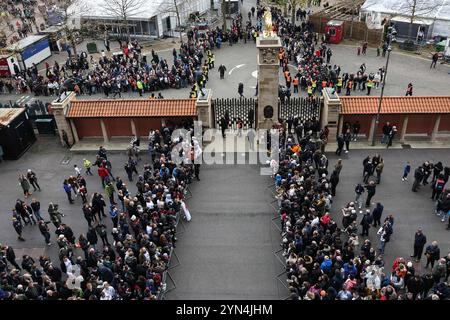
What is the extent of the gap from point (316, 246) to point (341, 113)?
1075 cm

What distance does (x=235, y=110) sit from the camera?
26078mm

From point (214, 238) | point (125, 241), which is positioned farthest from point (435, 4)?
point (125, 241)

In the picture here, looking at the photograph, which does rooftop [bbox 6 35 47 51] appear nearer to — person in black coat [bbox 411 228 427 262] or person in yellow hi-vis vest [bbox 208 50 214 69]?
person in yellow hi-vis vest [bbox 208 50 214 69]

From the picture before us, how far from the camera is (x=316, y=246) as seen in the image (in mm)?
15047

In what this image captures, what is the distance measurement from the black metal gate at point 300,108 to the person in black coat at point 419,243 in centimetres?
1074

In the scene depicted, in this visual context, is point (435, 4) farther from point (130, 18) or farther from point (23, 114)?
point (23, 114)

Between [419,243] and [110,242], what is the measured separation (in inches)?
461

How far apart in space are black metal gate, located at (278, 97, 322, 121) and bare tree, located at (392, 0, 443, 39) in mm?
19479

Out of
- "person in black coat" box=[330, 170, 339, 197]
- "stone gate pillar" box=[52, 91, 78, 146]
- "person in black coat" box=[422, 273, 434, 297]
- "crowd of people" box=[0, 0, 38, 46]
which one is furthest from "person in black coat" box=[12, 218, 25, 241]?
"crowd of people" box=[0, 0, 38, 46]

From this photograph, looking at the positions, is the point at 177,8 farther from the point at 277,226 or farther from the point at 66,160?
the point at 277,226

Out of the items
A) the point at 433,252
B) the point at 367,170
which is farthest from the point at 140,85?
the point at 433,252

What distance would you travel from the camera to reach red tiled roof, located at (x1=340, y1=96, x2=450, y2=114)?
23844 mm

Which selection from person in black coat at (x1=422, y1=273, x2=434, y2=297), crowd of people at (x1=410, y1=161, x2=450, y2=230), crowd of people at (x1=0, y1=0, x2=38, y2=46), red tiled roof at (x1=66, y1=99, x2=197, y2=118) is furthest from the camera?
crowd of people at (x1=0, y1=0, x2=38, y2=46)

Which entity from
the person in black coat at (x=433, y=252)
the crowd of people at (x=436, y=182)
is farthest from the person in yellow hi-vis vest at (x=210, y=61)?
the person in black coat at (x=433, y=252)
